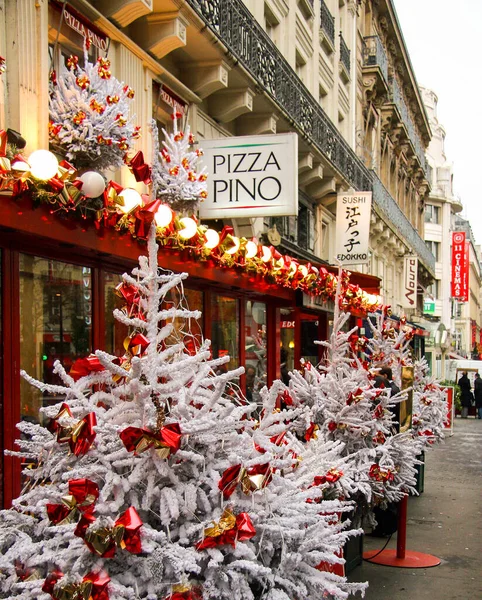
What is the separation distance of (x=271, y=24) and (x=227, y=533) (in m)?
15.8

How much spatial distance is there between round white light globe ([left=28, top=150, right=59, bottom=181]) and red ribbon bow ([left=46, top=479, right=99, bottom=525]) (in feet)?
9.40

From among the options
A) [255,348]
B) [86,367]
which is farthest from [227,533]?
[255,348]

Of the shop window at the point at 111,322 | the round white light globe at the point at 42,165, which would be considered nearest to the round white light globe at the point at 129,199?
the round white light globe at the point at 42,165

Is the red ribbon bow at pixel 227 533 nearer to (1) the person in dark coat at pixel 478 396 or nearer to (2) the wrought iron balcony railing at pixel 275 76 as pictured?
(2) the wrought iron balcony railing at pixel 275 76

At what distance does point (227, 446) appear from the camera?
3.23 m

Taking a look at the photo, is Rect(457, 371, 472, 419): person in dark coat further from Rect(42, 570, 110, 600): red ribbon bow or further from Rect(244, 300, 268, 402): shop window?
Rect(42, 570, 110, 600): red ribbon bow

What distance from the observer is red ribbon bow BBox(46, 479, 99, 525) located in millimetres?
2822

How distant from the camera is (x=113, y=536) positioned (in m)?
2.69

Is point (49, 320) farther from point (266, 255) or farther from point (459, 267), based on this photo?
point (459, 267)

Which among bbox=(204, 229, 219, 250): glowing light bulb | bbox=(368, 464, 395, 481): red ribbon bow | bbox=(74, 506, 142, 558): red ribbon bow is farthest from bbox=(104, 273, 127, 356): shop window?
bbox=(74, 506, 142, 558): red ribbon bow

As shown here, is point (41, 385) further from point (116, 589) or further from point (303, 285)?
point (303, 285)

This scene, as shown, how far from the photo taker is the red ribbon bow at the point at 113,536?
269 centimetres

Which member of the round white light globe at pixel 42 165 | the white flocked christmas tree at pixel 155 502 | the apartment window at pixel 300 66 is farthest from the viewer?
the apartment window at pixel 300 66

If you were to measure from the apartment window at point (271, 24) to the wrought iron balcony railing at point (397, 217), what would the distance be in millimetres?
10245
